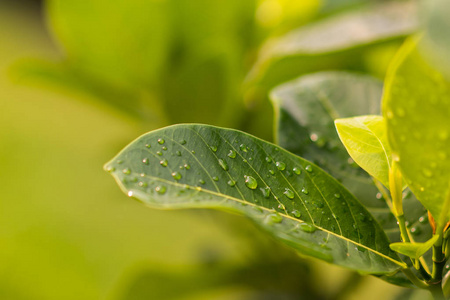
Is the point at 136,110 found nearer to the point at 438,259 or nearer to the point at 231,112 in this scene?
the point at 231,112

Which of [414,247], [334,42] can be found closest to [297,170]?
[414,247]

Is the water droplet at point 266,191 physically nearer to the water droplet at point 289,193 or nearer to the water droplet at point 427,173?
the water droplet at point 289,193

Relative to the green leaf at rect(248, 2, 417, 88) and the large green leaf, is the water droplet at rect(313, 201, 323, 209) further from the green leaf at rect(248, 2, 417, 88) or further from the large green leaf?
the green leaf at rect(248, 2, 417, 88)

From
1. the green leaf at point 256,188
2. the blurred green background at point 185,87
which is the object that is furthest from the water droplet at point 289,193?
the blurred green background at point 185,87

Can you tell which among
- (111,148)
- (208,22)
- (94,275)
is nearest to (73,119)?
(94,275)

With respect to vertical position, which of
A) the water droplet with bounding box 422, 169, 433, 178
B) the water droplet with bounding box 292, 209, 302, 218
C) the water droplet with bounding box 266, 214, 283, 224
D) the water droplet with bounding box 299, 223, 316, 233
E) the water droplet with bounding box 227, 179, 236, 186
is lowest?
the water droplet with bounding box 299, 223, 316, 233

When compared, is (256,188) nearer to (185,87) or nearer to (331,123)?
(331,123)

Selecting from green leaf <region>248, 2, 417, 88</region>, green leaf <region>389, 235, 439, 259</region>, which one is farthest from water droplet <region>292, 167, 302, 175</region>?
green leaf <region>248, 2, 417, 88</region>
